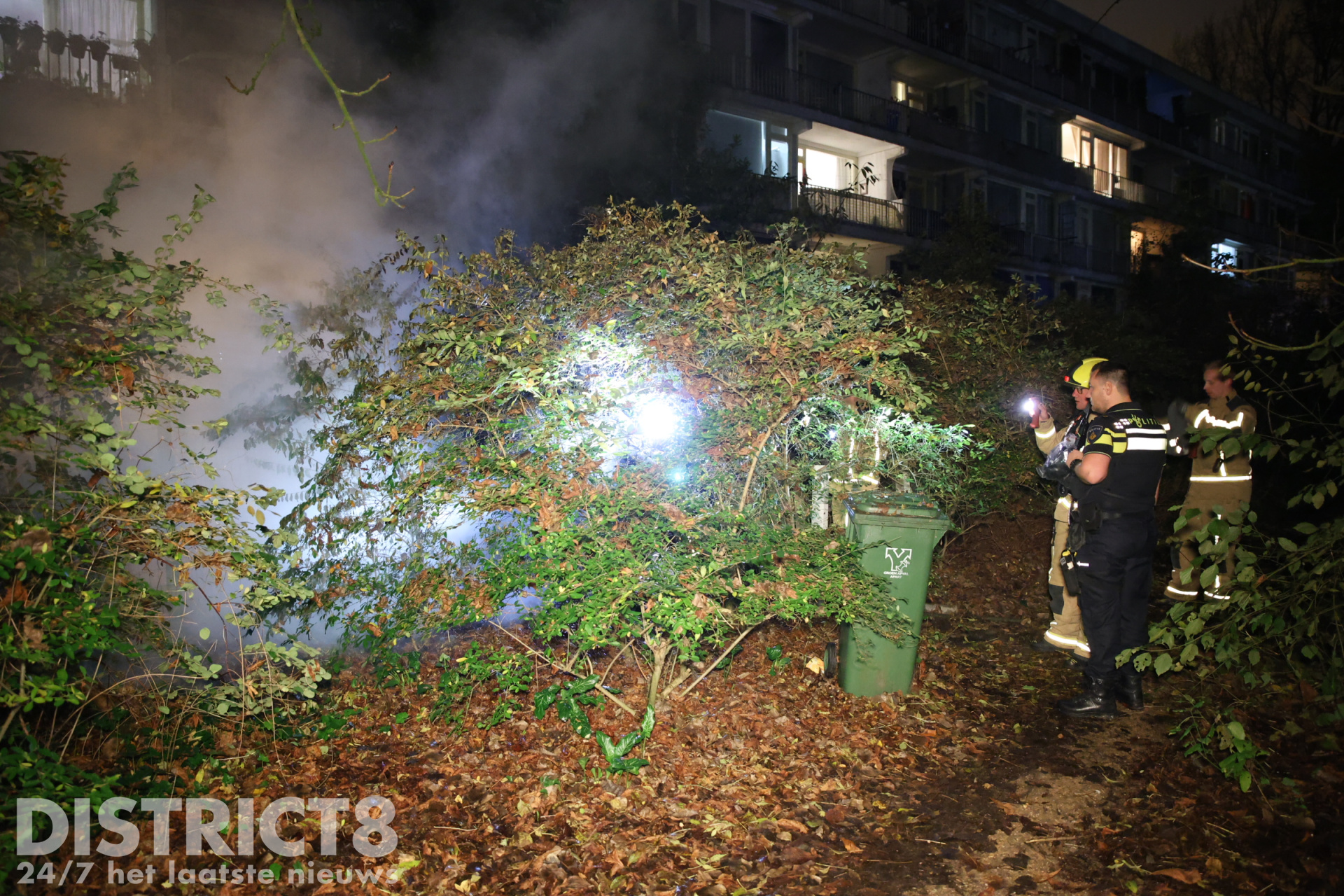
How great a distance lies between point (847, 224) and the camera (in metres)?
18.4

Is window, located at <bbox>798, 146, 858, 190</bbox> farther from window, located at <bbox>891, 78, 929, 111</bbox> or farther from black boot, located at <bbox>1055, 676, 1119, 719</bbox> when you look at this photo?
black boot, located at <bbox>1055, 676, 1119, 719</bbox>

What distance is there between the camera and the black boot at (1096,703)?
14.4 feet

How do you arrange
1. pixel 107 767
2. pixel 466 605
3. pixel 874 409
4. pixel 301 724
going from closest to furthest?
pixel 107 767, pixel 466 605, pixel 301 724, pixel 874 409

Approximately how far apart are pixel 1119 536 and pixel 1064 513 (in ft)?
2.91

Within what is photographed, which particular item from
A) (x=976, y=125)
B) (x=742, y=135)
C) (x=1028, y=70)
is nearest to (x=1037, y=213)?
(x=976, y=125)

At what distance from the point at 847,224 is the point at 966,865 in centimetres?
1710

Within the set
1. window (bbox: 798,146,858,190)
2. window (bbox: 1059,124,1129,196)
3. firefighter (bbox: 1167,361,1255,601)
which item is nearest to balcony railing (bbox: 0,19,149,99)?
firefighter (bbox: 1167,361,1255,601)

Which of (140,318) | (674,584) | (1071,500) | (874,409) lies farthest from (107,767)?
(1071,500)

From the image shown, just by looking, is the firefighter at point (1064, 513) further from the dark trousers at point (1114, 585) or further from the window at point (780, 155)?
the window at point (780, 155)

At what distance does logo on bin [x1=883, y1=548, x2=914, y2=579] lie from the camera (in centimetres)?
436

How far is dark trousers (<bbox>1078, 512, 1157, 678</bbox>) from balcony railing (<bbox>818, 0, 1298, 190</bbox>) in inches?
699

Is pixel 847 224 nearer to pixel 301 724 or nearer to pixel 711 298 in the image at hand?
pixel 711 298

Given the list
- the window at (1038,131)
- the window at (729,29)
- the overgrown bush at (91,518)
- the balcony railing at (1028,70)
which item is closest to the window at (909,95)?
the balcony railing at (1028,70)

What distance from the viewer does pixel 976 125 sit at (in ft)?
74.6
